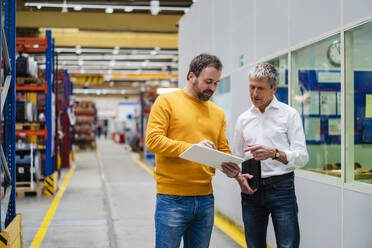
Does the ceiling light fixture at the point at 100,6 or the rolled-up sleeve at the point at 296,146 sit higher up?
the ceiling light fixture at the point at 100,6

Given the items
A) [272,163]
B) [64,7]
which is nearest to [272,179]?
[272,163]

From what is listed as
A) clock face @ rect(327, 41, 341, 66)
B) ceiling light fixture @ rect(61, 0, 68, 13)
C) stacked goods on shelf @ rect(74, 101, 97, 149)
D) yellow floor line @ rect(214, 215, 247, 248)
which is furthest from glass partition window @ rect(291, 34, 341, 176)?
stacked goods on shelf @ rect(74, 101, 97, 149)

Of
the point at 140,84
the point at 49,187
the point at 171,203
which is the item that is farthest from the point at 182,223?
the point at 140,84

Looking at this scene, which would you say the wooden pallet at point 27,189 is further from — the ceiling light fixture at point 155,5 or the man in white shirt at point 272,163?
the man in white shirt at point 272,163

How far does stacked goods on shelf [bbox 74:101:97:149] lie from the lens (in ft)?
94.4

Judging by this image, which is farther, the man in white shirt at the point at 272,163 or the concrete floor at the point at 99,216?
the concrete floor at the point at 99,216

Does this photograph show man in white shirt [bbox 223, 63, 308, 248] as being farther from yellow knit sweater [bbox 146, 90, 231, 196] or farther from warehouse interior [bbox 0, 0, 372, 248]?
warehouse interior [bbox 0, 0, 372, 248]

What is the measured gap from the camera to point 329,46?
15.0 ft

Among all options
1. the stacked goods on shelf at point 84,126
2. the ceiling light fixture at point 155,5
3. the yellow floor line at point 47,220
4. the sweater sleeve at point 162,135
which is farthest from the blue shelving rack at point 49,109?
the stacked goods on shelf at point 84,126

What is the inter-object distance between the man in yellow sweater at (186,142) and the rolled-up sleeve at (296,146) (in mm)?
632

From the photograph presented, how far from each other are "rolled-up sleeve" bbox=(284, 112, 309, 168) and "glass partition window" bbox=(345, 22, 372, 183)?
2.82 ft

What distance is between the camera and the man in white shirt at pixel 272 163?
3301 millimetres

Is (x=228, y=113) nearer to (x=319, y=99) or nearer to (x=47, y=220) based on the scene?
(x=319, y=99)

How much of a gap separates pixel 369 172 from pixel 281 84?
6.63ft
